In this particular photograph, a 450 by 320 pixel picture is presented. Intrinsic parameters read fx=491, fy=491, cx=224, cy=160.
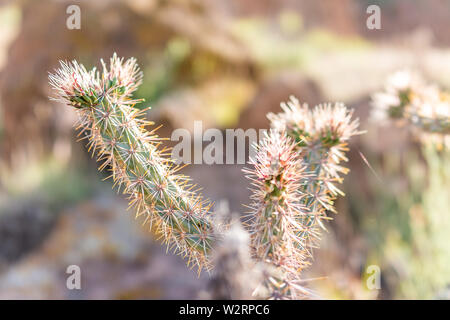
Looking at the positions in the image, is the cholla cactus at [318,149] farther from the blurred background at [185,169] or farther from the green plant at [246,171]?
the blurred background at [185,169]

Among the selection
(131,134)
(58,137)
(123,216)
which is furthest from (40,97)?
(131,134)

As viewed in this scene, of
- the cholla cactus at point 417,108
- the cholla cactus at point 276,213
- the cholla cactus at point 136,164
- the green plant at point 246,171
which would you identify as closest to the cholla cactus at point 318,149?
the green plant at point 246,171

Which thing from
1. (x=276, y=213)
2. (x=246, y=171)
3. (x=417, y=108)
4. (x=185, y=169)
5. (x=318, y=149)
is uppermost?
(x=185, y=169)

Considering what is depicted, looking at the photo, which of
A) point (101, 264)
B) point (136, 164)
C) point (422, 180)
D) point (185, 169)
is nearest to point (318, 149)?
point (136, 164)

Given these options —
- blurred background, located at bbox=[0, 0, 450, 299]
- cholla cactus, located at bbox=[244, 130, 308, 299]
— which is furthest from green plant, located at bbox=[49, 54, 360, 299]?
blurred background, located at bbox=[0, 0, 450, 299]

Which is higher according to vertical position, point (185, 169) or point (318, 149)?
point (185, 169)

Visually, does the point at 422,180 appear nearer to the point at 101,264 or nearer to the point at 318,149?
the point at 101,264

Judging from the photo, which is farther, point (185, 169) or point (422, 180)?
point (185, 169)

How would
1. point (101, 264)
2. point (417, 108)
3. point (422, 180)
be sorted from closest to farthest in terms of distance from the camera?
point (417, 108) → point (101, 264) → point (422, 180)
